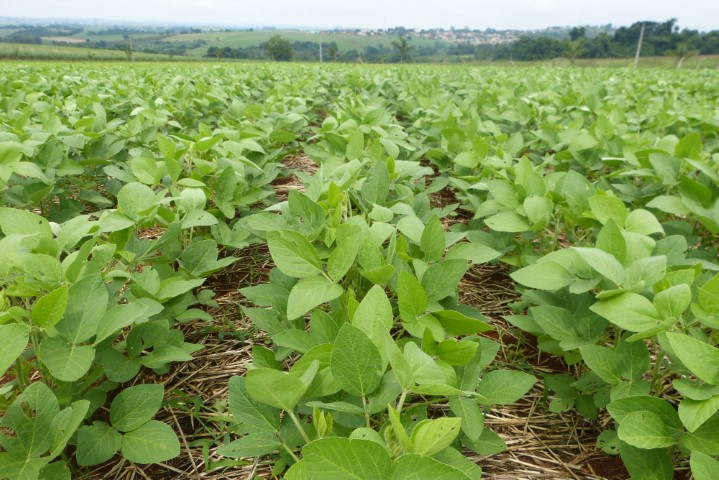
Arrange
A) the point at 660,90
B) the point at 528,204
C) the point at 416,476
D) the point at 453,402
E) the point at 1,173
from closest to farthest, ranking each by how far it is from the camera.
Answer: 1. the point at 416,476
2. the point at 453,402
3. the point at 528,204
4. the point at 1,173
5. the point at 660,90

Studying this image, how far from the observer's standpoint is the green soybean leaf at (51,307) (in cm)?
85

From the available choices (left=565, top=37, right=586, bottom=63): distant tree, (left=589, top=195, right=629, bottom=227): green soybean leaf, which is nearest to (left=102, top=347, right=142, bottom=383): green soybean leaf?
(left=589, top=195, right=629, bottom=227): green soybean leaf

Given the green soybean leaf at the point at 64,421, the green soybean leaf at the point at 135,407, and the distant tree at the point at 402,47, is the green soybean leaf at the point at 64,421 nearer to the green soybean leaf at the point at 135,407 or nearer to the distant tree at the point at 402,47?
the green soybean leaf at the point at 135,407

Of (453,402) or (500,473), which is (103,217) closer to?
(453,402)

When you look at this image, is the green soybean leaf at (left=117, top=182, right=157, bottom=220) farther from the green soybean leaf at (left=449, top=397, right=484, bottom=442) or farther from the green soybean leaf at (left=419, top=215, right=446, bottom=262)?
the green soybean leaf at (left=449, top=397, right=484, bottom=442)

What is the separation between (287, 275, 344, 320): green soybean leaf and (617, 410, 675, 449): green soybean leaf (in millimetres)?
583

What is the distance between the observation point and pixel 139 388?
1038 millimetres

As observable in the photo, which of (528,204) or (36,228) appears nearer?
(36,228)

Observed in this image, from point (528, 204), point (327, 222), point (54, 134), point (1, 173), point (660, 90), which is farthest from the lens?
point (660, 90)

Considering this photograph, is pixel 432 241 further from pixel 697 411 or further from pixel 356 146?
pixel 356 146

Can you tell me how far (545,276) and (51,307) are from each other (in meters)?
1.04

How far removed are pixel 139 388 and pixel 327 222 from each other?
1.97 ft

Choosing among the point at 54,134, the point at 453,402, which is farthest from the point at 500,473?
the point at 54,134

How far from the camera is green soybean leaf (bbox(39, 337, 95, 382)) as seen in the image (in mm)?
856
